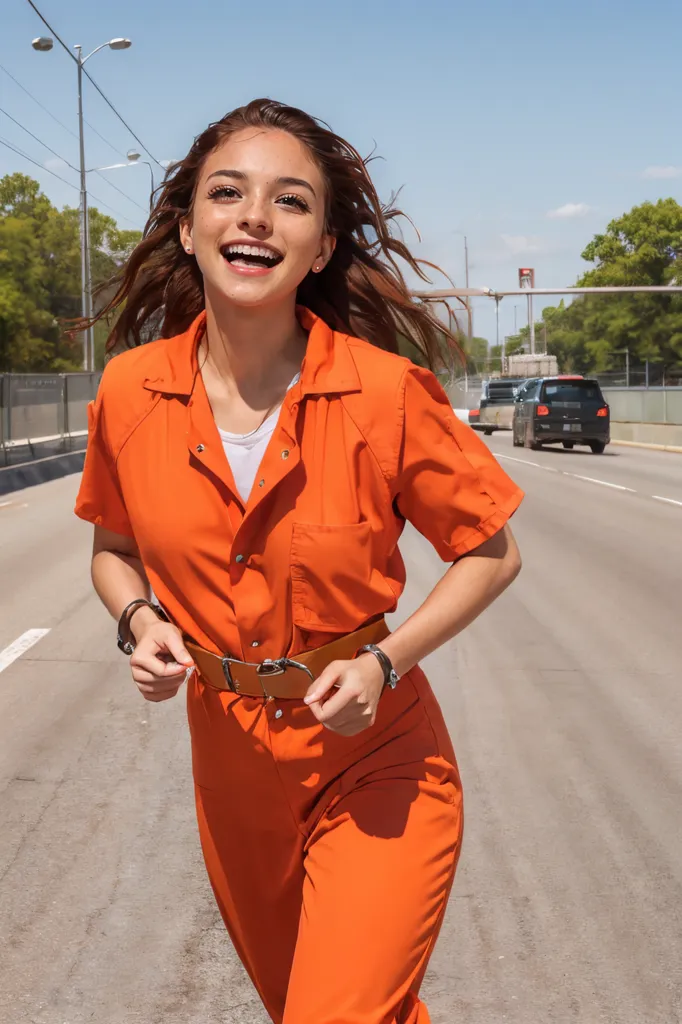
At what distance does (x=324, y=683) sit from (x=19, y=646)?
22.8 ft

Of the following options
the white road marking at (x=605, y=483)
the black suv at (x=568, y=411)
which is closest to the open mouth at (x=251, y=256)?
the white road marking at (x=605, y=483)

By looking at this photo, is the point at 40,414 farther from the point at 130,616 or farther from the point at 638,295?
the point at 638,295

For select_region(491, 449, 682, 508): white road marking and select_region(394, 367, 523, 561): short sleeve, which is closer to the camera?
select_region(394, 367, 523, 561): short sleeve

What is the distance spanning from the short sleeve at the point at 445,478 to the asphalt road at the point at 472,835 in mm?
729

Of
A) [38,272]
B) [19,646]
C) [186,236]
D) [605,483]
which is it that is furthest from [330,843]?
[38,272]

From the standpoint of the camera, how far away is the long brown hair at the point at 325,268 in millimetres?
2770

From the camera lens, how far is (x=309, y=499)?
241cm

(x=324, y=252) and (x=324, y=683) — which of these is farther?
(x=324, y=252)

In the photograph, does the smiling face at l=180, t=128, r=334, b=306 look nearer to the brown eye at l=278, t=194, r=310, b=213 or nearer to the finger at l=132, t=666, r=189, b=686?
the brown eye at l=278, t=194, r=310, b=213

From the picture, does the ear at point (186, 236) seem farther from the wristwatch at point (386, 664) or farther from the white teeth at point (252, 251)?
the wristwatch at point (386, 664)

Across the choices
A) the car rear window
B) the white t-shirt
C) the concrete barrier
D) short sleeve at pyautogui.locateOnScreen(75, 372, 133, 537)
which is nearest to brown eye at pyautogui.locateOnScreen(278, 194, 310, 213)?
the white t-shirt

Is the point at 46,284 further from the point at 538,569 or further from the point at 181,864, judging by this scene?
the point at 181,864

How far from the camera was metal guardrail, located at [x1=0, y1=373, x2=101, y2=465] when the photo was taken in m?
26.9

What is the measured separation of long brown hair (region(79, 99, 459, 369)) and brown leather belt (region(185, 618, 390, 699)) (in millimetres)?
714
